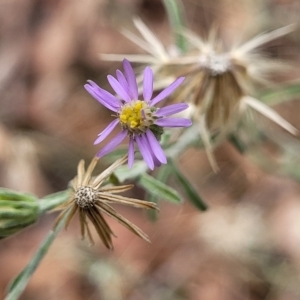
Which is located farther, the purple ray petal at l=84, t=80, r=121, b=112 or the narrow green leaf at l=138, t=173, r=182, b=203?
the narrow green leaf at l=138, t=173, r=182, b=203

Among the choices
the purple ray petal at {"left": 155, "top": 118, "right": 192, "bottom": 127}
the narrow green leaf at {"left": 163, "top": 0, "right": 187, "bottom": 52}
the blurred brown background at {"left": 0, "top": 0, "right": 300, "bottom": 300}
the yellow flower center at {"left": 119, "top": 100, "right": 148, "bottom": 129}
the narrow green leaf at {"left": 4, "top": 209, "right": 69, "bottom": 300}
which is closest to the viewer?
the purple ray petal at {"left": 155, "top": 118, "right": 192, "bottom": 127}

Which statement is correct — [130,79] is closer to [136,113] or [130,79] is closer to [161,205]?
[136,113]

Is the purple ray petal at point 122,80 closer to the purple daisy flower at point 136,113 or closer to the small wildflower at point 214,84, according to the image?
the purple daisy flower at point 136,113

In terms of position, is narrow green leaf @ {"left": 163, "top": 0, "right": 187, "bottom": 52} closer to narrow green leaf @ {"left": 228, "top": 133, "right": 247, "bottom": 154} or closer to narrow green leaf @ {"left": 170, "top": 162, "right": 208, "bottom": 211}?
A: narrow green leaf @ {"left": 228, "top": 133, "right": 247, "bottom": 154}

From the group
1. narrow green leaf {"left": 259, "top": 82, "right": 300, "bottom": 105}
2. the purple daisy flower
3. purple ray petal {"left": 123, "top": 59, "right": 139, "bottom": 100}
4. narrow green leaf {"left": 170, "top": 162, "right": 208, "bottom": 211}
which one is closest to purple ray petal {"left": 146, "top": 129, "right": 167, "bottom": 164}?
the purple daisy flower

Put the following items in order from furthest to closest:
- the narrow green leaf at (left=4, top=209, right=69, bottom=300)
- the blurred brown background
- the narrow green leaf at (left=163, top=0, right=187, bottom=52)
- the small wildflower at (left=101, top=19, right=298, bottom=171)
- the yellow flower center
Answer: the blurred brown background → the narrow green leaf at (left=163, top=0, right=187, bottom=52) → the small wildflower at (left=101, top=19, right=298, bottom=171) → the narrow green leaf at (left=4, top=209, right=69, bottom=300) → the yellow flower center

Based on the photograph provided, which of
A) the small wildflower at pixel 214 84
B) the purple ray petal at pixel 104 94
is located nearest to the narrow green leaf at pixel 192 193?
the small wildflower at pixel 214 84
